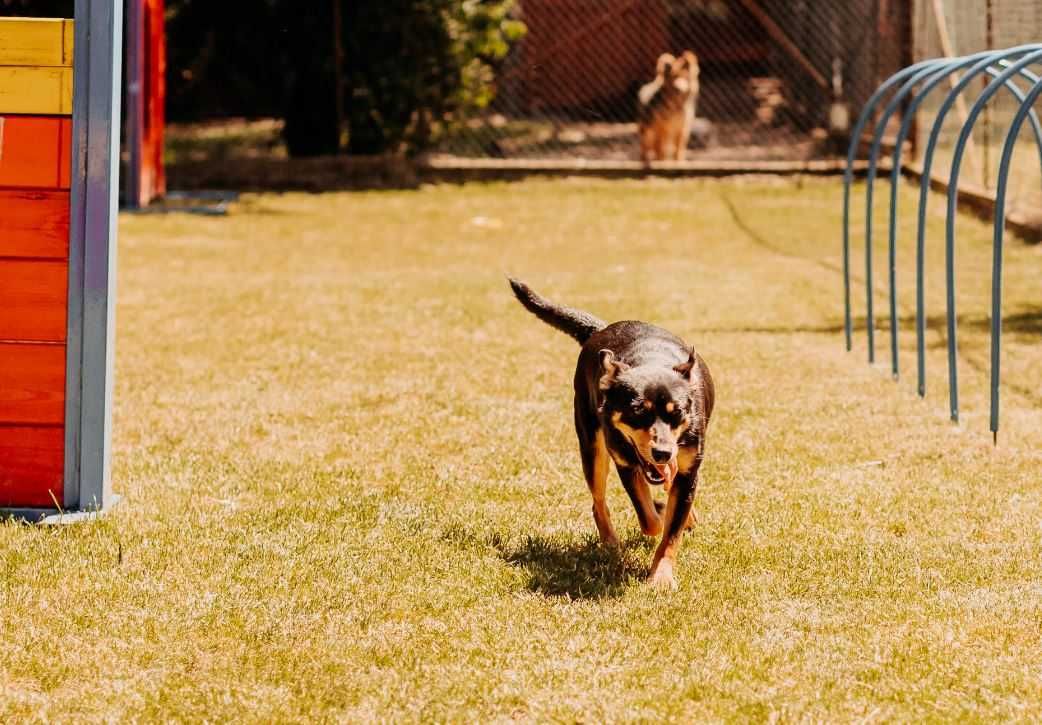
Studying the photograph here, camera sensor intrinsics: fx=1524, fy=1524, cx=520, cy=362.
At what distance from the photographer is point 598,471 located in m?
4.84

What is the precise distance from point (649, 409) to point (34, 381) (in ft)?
7.56

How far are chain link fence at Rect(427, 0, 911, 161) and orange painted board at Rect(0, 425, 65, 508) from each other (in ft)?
41.4

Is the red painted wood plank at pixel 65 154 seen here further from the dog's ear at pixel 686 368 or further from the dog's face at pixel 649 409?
the dog's ear at pixel 686 368

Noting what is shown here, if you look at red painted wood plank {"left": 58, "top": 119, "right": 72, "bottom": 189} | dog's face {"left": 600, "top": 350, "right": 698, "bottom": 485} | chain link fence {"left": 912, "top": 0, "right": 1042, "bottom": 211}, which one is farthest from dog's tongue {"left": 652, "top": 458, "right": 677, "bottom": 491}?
chain link fence {"left": 912, "top": 0, "right": 1042, "bottom": 211}

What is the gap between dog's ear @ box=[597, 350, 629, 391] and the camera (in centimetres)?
436

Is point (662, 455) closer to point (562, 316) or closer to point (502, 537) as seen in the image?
point (502, 537)

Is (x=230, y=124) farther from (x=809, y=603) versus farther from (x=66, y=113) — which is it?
(x=809, y=603)

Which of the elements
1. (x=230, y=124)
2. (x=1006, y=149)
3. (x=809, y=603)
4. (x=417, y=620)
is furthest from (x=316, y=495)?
(x=230, y=124)

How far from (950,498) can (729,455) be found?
3.19ft

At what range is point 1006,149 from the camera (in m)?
5.98

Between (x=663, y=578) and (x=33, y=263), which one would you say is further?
(x=33, y=263)

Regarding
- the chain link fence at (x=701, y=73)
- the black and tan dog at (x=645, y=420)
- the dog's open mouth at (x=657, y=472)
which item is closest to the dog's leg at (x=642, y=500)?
the black and tan dog at (x=645, y=420)

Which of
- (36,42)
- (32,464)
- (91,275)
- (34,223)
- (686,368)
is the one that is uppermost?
(36,42)

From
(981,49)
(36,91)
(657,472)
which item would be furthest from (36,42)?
(981,49)
